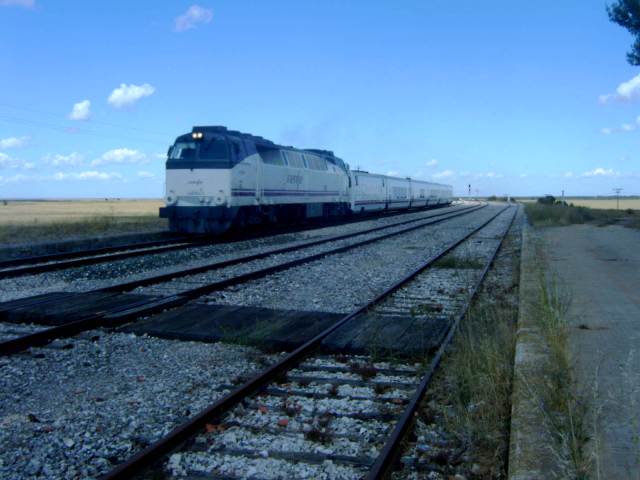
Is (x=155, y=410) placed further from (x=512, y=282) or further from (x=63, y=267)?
(x=63, y=267)

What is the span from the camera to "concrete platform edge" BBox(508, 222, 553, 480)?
361cm

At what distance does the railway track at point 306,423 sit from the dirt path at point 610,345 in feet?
4.14

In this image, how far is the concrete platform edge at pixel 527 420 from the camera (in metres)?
3.61

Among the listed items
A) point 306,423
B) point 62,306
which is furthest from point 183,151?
point 306,423

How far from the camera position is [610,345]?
20.6 ft

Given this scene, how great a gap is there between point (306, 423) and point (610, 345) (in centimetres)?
322

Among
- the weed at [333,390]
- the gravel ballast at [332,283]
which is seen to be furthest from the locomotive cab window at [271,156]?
the weed at [333,390]

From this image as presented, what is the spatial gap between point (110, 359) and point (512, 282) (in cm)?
792

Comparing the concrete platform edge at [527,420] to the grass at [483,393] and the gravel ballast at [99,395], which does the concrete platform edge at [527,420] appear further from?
the gravel ballast at [99,395]

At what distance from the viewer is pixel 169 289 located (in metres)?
11.0

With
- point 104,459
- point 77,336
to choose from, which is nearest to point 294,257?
point 77,336

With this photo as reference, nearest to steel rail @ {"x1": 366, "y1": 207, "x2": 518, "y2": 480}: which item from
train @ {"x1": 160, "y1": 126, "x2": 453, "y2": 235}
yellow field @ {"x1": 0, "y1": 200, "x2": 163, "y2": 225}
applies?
train @ {"x1": 160, "y1": 126, "x2": 453, "y2": 235}

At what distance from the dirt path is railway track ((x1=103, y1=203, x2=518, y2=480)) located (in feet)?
4.14

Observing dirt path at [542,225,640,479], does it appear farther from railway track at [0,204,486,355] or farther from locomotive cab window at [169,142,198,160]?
locomotive cab window at [169,142,198,160]
